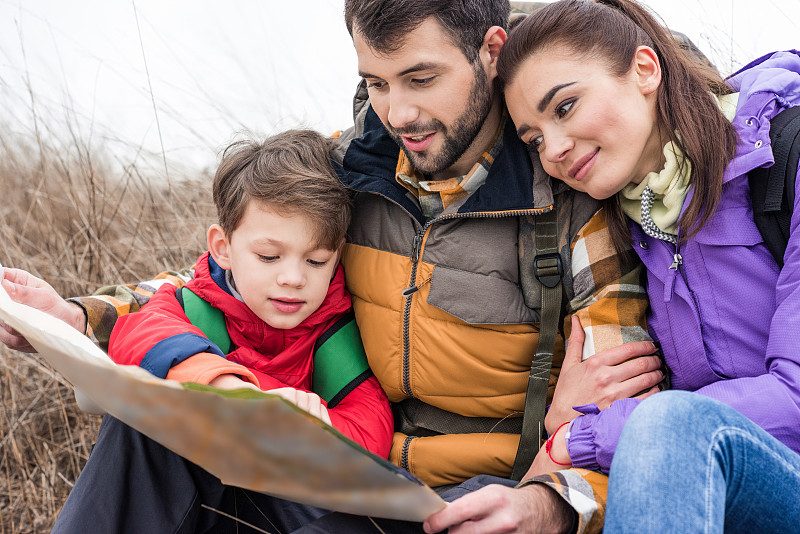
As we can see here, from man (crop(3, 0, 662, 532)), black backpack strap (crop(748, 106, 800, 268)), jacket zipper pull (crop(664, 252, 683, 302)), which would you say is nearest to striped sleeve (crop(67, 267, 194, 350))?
man (crop(3, 0, 662, 532))

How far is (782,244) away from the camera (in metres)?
1.92

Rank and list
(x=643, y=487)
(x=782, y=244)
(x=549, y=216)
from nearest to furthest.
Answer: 1. (x=643, y=487)
2. (x=782, y=244)
3. (x=549, y=216)

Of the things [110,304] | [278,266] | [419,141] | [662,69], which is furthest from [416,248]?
[110,304]

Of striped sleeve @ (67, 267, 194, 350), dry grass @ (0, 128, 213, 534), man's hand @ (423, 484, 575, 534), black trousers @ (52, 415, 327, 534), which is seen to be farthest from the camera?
dry grass @ (0, 128, 213, 534)

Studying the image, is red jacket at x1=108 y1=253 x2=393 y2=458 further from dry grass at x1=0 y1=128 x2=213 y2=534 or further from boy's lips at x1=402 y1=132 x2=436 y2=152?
dry grass at x1=0 y1=128 x2=213 y2=534

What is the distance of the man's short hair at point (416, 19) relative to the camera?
2207mm

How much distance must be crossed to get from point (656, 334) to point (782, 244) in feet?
1.48

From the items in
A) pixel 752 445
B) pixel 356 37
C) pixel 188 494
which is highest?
pixel 356 37

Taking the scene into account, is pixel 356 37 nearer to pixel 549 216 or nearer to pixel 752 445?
pixel 549 216

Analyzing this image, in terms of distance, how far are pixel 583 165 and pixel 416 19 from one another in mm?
670

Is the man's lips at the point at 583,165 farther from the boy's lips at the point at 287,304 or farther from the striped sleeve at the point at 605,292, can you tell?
the boy's lips at the point at 287,304

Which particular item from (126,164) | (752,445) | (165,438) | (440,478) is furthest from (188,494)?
(126,164)

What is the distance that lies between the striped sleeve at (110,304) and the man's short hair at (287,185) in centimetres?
39

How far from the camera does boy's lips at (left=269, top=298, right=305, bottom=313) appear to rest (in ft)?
7.40
